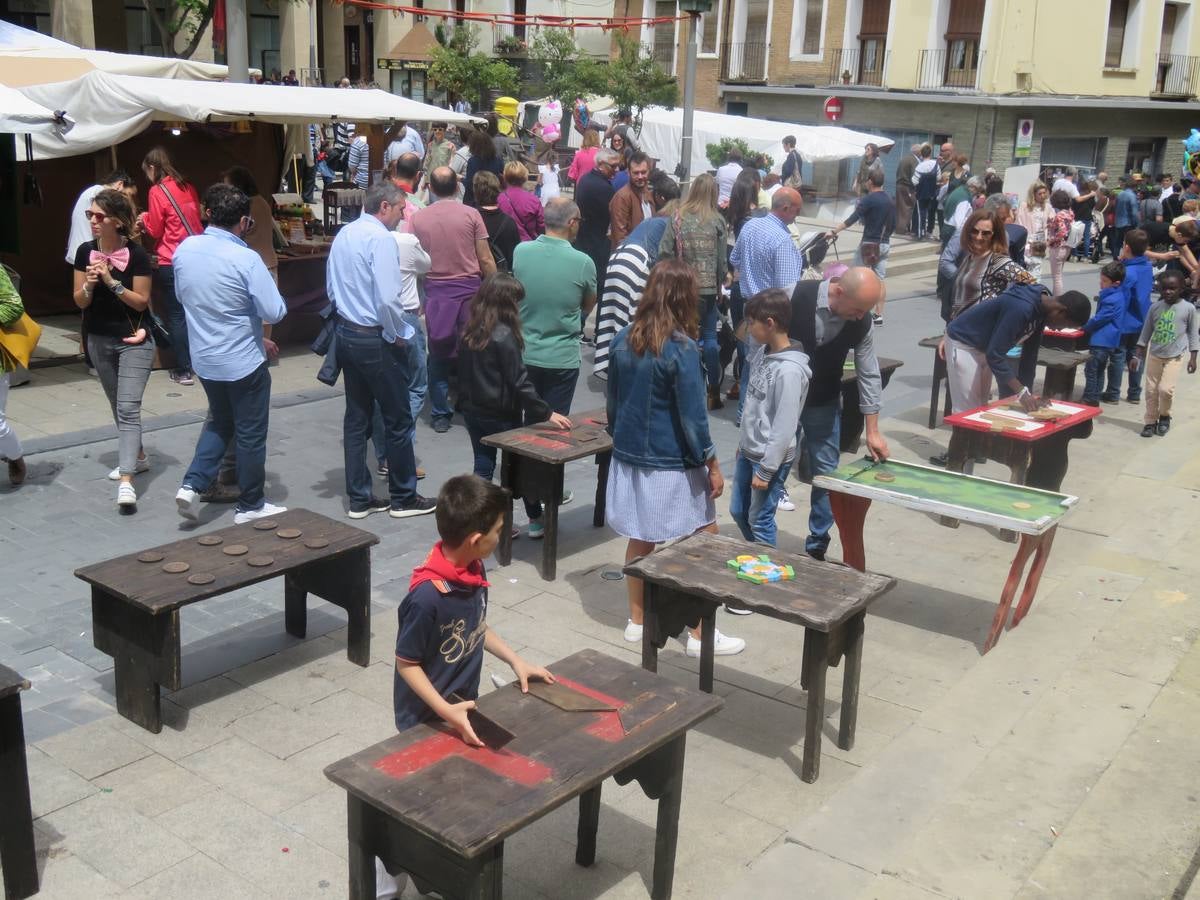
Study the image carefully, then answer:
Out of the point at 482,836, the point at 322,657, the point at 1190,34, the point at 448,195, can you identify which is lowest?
the point at 322,657

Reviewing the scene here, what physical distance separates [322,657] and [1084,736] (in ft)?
10.9

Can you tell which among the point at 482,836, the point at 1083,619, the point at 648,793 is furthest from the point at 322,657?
the point at 1083,619

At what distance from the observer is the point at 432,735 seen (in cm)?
349

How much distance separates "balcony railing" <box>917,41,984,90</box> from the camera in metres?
29.8

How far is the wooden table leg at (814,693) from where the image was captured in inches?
179

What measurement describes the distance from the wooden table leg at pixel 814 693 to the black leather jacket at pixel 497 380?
275 centimetres

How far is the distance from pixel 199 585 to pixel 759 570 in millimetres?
2199

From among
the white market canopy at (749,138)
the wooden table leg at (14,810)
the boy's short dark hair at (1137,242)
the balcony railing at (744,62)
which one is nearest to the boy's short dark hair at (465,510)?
the wooden table leg at (14,810)

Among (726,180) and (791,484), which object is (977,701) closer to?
(791,484)

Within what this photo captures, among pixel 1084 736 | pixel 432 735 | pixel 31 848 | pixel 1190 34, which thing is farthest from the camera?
pixel 1190 34

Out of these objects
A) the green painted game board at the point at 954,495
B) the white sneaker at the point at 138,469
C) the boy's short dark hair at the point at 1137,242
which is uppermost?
the boy's short dark hair at the point at 1137,242

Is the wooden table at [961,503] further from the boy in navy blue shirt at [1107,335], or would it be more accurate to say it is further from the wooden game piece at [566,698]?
the boy in navy blue shirt at [1107,335]

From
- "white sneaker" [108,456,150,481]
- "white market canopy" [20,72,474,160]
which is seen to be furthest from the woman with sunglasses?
"white market canopy" [20,72,474,160]

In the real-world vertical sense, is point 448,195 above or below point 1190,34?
below
